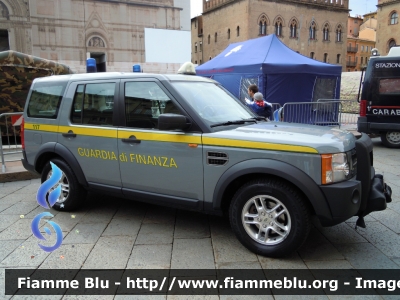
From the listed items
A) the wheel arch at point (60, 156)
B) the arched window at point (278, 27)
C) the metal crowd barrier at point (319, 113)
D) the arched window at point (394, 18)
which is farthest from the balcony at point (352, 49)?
the wheel arch at point (60, 156)

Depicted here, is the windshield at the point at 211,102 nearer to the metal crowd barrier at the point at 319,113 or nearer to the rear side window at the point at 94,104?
the rear side window at the point at 94,104

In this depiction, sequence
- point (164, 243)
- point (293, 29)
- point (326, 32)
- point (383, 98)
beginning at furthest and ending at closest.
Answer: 1. point (326, 32)
2. point (293, 29)
3. point (383, 98)
4. point (164, 243)

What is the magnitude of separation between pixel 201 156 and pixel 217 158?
18cm

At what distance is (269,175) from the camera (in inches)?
128

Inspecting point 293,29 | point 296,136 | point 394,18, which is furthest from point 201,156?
point 394,18

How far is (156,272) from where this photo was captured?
10.2 ft

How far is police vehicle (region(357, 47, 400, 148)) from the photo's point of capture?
922 centimetres

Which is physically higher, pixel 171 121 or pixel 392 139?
pixel 171 121

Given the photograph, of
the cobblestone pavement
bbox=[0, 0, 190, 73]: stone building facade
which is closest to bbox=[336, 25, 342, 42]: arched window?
bbox=[0, 0, 190, 73]: stone building facade

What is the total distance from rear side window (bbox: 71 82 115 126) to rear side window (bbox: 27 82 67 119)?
13.2 inches

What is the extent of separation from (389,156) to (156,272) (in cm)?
758

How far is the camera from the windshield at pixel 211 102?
3.75 meters

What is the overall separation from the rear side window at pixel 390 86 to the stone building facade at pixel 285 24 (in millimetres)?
43205

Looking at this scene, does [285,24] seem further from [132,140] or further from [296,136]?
[296,136]
